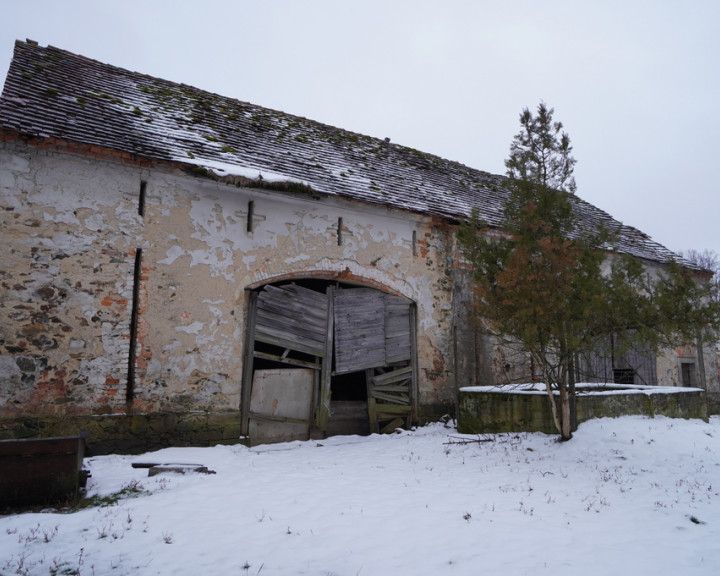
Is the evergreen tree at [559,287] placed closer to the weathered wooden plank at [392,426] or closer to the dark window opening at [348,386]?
the weathered wooden plank at [392,426]

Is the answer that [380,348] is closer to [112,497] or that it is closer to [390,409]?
[390,409]

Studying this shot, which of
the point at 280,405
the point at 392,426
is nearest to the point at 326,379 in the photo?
the point at 280,405

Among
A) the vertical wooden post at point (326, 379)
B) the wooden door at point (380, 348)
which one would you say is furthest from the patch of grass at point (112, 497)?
the wooden door at point (380, 348)

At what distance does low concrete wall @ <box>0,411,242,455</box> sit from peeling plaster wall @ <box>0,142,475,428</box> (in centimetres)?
11

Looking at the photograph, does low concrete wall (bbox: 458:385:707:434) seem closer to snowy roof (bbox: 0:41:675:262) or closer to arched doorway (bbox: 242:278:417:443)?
arched doorway (bbox: 242:278:417:443)

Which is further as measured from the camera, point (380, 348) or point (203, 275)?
point (380, 348)

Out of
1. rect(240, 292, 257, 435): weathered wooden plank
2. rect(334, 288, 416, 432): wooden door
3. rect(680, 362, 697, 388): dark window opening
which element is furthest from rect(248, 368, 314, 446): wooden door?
rect(680, 362, 697, 388): dark window opening

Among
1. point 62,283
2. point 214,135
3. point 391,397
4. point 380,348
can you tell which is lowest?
point 391,397

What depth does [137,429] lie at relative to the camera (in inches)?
250

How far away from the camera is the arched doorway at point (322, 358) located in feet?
24.7

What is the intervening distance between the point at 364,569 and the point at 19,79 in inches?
331

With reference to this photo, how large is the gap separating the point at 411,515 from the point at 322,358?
14.1 ft

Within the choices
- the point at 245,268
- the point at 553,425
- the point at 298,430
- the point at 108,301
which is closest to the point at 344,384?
the point at 298,430

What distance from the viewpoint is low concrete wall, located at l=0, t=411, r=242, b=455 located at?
576 cm
